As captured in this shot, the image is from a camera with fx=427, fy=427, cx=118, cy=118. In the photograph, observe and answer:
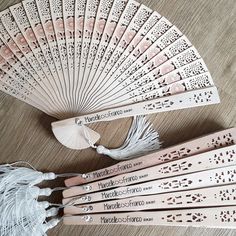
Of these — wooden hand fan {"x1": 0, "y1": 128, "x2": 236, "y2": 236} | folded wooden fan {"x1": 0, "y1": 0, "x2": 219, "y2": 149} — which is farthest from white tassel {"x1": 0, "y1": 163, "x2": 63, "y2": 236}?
folded wooden fan {"x1": 0, "y1": 0, "x2": 219, "y2": 149}

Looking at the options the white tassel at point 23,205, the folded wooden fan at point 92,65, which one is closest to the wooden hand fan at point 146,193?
the white tassel at point 23,205

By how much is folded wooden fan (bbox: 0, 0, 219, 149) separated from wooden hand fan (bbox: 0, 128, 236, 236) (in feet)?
0.41

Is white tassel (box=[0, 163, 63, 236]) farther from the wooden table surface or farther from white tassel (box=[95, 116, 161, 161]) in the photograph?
white tassel (box=[95, 116, 161, 161])

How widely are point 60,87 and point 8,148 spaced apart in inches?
9.1

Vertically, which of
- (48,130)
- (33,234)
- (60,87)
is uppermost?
(60,87)

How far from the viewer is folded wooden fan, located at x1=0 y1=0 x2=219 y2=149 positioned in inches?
47.3

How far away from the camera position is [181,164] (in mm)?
1165

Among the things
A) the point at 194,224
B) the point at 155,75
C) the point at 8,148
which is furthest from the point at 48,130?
the point at 194,224

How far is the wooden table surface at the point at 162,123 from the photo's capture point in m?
1.22

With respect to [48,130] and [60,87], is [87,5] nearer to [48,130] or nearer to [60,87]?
[60,87]

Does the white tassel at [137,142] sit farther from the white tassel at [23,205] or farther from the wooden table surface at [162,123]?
the white tassel at [23,205]

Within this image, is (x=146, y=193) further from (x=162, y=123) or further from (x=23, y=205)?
(x=23, y=205)

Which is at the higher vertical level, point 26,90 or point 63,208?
point 26,90

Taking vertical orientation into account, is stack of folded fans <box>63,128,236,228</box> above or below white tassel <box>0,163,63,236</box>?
above
